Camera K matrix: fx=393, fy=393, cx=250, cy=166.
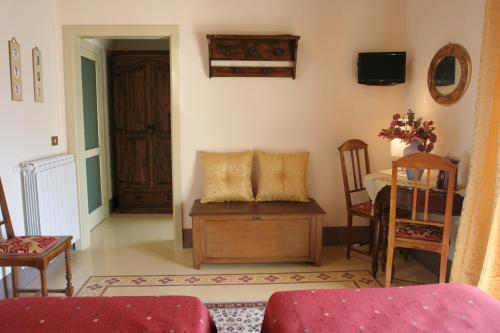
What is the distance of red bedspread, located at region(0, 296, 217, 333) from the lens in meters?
1.42

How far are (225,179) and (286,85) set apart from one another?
1.11 metres

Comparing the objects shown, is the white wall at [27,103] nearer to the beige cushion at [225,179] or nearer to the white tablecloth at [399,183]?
the beige cushion at [225,179]

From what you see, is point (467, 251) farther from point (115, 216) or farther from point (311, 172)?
point (115, 216)

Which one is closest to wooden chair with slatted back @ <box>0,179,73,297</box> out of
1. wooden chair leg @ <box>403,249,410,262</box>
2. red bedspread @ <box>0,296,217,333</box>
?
red bedspread @ <box>0,296,217,333</box>

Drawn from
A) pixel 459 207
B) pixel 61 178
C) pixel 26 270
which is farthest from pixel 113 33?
pixel 459 207

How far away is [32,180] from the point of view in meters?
3.03

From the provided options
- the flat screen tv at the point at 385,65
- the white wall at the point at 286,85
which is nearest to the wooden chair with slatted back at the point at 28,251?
the white wall at the point at 286,85

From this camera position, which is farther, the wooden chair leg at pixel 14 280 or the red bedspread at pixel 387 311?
the wooden chair leg at pixel 14 280

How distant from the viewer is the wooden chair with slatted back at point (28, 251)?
8.01 ft

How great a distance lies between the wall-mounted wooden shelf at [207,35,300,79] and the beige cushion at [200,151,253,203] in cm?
83

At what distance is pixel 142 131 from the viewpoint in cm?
520

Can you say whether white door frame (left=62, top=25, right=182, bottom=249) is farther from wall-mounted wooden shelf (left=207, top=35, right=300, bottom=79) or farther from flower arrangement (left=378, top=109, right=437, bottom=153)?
flower arrangement (left=378, top=109, right=437, bottom=153)

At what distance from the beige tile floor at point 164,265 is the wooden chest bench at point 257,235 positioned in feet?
0.38

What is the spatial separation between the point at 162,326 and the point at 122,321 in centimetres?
16
